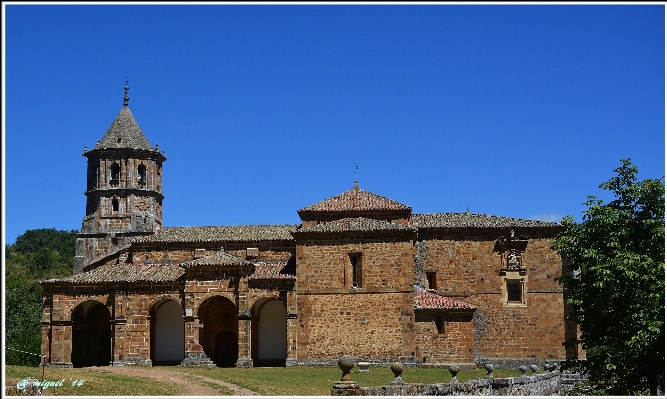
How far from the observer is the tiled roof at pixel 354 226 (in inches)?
1491

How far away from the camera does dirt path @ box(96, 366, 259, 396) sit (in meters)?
25.1

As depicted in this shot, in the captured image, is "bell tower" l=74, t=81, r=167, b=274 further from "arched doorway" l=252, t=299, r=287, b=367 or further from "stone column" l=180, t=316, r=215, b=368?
"stone column" l=180, t=316, r=215, b=368

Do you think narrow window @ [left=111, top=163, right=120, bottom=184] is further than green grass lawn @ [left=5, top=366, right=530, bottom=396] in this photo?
Yes

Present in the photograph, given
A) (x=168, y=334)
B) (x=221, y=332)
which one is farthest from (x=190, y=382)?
(x=168, y=334)

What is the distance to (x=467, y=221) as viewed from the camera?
4372 cm

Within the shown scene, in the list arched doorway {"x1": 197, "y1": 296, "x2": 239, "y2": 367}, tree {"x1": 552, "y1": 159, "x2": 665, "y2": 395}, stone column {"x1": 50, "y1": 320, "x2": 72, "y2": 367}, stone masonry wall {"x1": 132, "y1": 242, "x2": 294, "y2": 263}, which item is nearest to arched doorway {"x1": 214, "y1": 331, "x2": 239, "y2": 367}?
arched doorway {"x1": 197, "y1": 296, "x2": 239, "y2": 367}

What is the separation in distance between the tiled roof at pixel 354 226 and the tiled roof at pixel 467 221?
4923 millimetres

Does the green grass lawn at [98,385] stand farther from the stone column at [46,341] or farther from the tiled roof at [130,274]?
the stone column at [46,341]

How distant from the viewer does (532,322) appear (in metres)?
41.9

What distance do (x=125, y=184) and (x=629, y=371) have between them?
3260 cm

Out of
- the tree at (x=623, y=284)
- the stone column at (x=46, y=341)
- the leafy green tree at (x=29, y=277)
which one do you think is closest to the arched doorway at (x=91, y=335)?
the stone column at (x=46, y=341)

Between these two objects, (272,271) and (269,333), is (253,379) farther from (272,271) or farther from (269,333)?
(269,333)

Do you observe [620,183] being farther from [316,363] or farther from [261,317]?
[261,317]

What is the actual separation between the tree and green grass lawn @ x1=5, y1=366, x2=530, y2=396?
5.57 m
